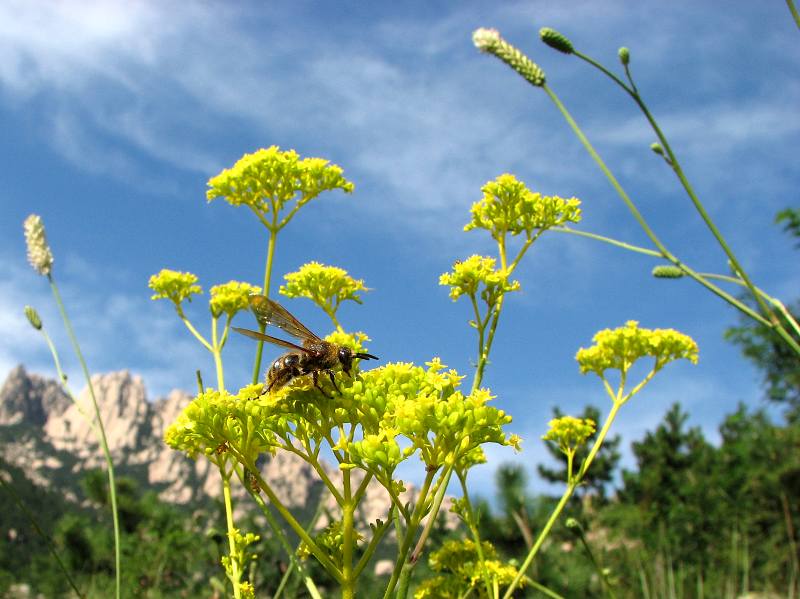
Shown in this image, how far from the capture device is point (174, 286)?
20.2ft

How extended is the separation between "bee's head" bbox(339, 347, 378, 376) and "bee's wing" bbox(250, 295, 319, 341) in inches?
13.9

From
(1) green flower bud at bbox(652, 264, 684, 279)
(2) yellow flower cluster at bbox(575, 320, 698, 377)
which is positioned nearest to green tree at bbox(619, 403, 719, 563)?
(2) yellow flower cluster at bbox(575, 320, 698, 377)

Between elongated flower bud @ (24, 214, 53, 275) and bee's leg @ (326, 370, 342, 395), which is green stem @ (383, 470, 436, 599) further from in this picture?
elongated flower bud @ (24, 214, 53, 275)

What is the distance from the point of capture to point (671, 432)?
39.8 m

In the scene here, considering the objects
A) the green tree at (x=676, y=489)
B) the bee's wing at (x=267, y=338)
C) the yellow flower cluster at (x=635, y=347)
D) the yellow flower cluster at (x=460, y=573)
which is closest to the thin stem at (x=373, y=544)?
the bee's wing at (x=267, y=338)

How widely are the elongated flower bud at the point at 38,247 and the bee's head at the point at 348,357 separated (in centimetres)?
219

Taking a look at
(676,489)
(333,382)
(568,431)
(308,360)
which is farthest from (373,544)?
(676,489)

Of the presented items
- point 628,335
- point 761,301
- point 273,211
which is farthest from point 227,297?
point 761,301

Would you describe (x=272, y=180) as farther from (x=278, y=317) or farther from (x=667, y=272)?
(x=667, y=272)

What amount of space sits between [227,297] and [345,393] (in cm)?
291

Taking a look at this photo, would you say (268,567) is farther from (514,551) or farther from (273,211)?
(273,211)

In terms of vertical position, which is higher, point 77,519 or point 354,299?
point 354,299

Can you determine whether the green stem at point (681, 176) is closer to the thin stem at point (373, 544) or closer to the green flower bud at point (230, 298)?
the thin stem at point (373, 544)

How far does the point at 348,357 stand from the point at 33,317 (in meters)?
2.47
